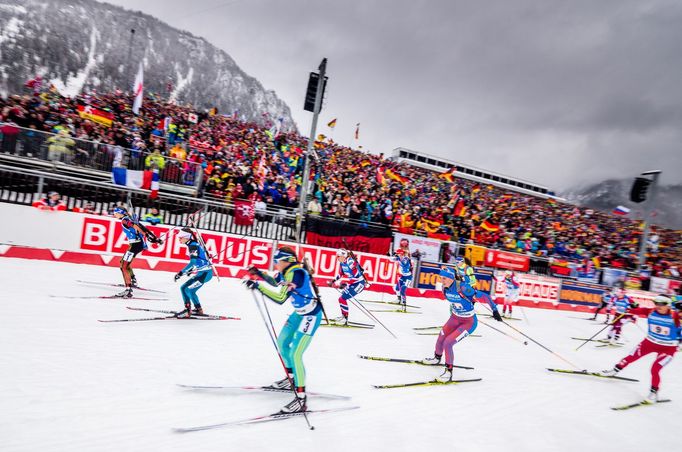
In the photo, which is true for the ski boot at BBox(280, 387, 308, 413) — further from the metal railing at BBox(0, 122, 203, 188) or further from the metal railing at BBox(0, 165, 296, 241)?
the metal railing at BBox(0, 122, 203, 188)

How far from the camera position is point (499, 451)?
4699 mm

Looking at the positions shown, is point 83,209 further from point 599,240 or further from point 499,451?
point 599,240

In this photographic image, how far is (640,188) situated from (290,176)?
21393 millimetres

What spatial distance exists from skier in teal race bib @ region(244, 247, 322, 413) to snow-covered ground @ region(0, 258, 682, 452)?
539mm

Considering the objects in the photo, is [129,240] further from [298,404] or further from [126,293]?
[298,404]

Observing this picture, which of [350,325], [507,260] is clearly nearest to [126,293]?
[350,325]

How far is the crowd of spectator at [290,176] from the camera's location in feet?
53.1

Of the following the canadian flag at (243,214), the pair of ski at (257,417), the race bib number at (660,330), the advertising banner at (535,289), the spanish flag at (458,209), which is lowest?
the pair of ski at (257,417)

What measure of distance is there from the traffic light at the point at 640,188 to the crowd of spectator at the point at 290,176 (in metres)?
5.95

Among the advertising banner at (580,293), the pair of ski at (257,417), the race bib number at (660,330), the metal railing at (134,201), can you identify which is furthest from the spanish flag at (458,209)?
the pair of ski at (257,417)

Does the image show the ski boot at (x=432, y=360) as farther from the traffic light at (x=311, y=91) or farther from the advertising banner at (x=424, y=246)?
the traffic light at (x=311, y=91)

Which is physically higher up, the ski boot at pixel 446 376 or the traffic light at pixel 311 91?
the traffic light at pixel 311 91

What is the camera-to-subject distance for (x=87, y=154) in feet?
50.7

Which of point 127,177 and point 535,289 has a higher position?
point 127,177
